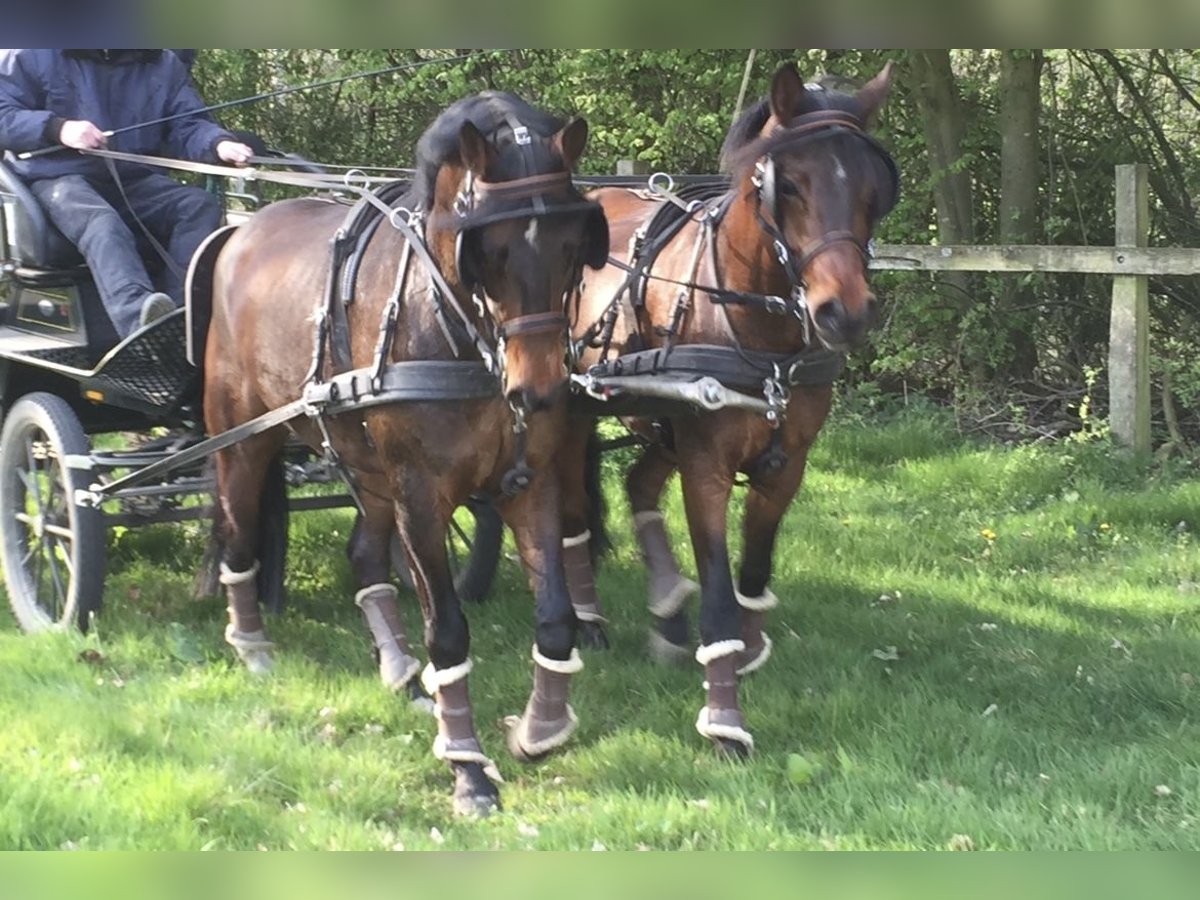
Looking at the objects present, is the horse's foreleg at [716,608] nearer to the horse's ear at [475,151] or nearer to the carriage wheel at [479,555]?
the horse's ear at [475,151]

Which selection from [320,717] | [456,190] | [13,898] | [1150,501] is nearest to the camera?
[13,898]

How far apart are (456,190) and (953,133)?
647cm

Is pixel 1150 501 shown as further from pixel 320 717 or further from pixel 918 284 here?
pixel 320 717

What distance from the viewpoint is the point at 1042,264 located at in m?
7.93

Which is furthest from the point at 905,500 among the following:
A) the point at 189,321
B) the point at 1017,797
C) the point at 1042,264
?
the point at 189,321

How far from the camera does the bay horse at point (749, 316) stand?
3.57m

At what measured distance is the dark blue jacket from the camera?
5098 mm

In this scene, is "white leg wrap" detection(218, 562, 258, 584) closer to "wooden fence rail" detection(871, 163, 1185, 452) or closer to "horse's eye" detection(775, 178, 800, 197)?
"horse's eye" detection(775, 178, 800, 197)

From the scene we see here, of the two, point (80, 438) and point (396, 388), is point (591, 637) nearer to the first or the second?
point (396, 388)

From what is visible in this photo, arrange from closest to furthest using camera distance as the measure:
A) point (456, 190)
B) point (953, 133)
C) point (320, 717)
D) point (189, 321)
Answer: point (456, 190) < point (320, 717) < point (189, 321) < point (953, 133)

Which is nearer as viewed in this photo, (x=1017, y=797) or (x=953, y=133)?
(x=1017, y=797)

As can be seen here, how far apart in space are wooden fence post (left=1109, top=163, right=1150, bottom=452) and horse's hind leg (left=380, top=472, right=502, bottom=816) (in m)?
5.39

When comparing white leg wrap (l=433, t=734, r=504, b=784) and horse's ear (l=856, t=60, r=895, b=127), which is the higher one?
horse's ear (l=856, t=60, r=895, b=127)

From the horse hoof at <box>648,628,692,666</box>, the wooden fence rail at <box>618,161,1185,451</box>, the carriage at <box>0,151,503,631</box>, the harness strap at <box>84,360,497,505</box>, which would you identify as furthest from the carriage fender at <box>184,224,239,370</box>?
the wooden fence rail at <box>618,161,1185,451</box>
